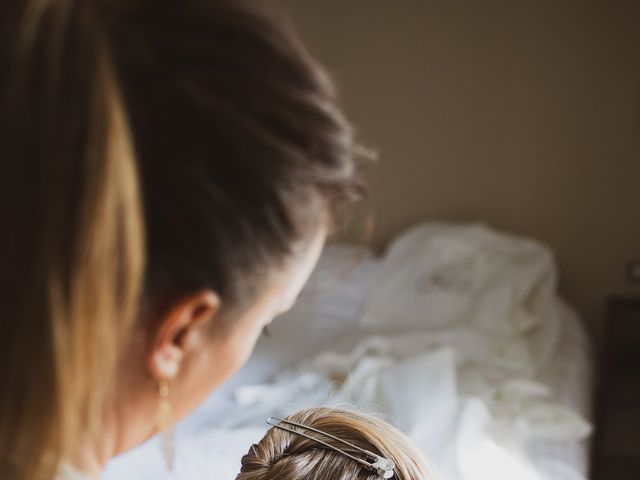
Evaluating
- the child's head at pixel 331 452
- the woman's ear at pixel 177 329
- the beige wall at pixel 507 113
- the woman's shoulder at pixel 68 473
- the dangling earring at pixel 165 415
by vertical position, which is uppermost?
the beige wall at pixel 507 113

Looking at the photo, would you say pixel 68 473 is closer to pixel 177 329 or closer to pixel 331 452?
pixel 177 329

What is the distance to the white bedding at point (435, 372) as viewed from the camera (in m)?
1.29

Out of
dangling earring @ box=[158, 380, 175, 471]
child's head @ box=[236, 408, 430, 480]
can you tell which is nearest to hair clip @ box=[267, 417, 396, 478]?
child's head @ box=[236, 408, 430, 480]

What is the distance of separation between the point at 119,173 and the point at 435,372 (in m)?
1.26

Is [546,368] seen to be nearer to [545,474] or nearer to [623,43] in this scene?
[545,474]

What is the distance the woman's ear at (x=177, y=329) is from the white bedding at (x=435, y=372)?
584 millimetres

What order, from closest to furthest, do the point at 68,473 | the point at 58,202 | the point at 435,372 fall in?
the point at 58,202 < the point at 68,473 < the point at 435,372

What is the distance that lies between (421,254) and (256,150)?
1.91 meters

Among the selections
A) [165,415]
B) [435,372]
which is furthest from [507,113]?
[165,415]

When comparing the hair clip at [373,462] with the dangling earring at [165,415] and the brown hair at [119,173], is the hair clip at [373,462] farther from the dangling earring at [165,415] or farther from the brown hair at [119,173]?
the brown hair at [119,173]

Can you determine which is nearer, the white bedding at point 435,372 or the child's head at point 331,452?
the child's head at point 331,452

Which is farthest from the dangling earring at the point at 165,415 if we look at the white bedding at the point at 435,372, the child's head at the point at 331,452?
the white bedding at the point at 435,372

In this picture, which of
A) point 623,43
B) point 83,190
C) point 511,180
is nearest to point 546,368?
point 511,180

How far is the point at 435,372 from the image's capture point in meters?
1.58
